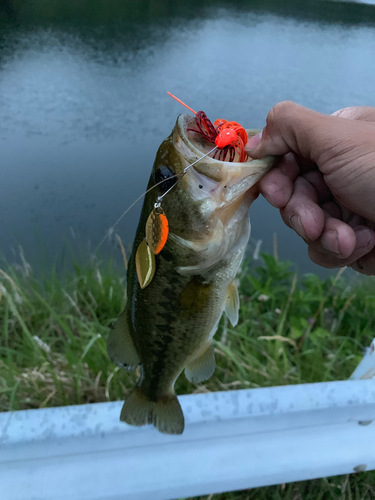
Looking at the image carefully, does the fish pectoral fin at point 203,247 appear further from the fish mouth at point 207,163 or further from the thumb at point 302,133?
the thumb at point 302,133

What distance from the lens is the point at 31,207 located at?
3846 mm

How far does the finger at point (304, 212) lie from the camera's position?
1.11 meters

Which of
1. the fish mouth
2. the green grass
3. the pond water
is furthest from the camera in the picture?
the pond water

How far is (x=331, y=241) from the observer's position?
1.09 m

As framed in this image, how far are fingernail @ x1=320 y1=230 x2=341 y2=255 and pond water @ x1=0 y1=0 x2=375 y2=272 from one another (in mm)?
2308

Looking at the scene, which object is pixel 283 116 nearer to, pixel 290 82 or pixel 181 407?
pixel 181 407

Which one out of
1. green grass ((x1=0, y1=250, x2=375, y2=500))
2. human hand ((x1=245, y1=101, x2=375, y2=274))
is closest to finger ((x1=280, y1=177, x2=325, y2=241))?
human hand ((x1=245, y1=101, x2=375, y2=274))

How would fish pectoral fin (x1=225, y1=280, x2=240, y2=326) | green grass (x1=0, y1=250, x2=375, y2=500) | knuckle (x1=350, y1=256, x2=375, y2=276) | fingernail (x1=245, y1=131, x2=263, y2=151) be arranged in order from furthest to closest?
green grass (x1=0, y1=250, x2=375, y2=500), knuckle (x1=350, y1=256, x2=375, y2=276), fish pectoral fin (x1=225, y1=280, x2=240, y2=326), fingernail (x1=245, y1=131, x2=263, y2=151)

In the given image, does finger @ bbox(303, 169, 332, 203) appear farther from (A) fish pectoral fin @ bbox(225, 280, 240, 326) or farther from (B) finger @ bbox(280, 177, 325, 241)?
(A) fish pectoral fin @ bbox(225, 280, 240, 326)

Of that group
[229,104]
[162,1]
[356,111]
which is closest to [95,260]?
[356,111]

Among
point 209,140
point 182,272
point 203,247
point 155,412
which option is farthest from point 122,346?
point 209,140

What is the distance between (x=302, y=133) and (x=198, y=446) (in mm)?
1313

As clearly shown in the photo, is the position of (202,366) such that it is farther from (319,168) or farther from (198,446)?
(319,168)

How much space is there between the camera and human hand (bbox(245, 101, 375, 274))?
987 mm
